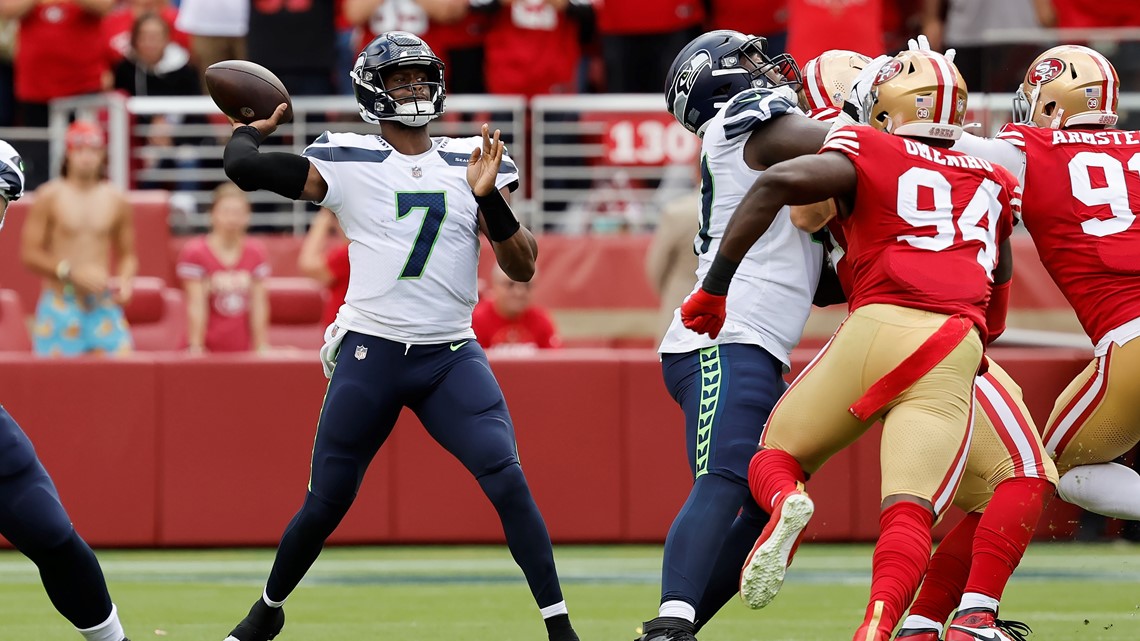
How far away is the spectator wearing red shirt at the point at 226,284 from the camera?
10516 millimetres

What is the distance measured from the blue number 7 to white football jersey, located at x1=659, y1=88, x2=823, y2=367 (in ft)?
2.75

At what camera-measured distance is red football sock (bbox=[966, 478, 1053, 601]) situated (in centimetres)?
504

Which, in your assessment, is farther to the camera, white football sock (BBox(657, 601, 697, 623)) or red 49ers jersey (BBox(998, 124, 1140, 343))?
red 49ers jersey (BBox(998, 124, 1140, 343))

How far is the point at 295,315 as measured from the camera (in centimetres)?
1205

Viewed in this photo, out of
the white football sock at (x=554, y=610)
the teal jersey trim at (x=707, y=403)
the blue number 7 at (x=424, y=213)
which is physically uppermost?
the blue number 7 at (x=424, y=213)

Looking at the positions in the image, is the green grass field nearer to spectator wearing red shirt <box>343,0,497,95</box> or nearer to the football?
the football

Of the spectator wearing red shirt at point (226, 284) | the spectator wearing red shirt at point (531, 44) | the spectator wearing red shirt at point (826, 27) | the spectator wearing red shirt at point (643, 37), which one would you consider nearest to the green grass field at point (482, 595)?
the spectator wearing red shirt at point (226, 284)

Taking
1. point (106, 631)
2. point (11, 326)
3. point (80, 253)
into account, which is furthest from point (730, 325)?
point (11, 326)

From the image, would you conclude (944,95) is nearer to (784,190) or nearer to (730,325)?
(784,190)

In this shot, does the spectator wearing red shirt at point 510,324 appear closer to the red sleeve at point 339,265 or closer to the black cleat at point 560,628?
the red sleeve at point 339,265

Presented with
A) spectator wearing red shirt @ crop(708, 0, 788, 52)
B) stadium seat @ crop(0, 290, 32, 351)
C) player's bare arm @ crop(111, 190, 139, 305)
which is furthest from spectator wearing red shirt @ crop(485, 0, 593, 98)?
stadium seat @ crop(0, 290, 32, 351)

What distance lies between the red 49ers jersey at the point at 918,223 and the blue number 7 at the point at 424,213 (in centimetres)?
140

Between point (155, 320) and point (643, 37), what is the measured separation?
3.96 m

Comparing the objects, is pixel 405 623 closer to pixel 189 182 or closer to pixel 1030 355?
pixel 1030 355
